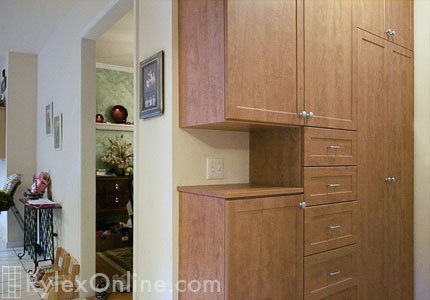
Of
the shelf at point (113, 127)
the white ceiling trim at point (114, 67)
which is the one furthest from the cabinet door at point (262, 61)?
the white ceiling trim at point (114, 67)

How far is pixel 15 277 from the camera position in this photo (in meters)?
3.43

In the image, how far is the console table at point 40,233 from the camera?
148 inches

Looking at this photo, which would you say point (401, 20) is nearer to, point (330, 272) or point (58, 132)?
point (330, 272)

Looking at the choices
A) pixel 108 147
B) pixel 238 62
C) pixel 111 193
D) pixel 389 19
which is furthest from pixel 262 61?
pixel 108 147

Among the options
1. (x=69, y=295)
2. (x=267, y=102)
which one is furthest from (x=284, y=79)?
(x=69, y=295)

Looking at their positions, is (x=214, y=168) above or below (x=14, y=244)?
above

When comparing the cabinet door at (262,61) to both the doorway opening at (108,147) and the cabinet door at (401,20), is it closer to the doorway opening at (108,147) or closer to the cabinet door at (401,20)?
the cabinet door at (401,20)

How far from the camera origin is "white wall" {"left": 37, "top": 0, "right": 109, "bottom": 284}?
2967 millimetres

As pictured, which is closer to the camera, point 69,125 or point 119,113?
point 69,125

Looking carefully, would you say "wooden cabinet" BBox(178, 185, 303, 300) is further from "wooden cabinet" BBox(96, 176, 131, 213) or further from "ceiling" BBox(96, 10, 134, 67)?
"wooden cabinet" BBox(96, 176, 131, 213)

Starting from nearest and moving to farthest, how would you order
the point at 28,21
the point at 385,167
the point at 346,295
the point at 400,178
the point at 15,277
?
the point at 346,295 → the point at 385,167 → the point at 400,178 → the point at 15,277 → the point at 28,21

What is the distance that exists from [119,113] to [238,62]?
4.10 m

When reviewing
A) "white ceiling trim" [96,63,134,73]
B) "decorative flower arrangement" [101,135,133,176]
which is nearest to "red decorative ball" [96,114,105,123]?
"decorative flower arrangement" [101,135,133,176]

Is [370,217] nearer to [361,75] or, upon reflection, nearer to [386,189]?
[386,189]
